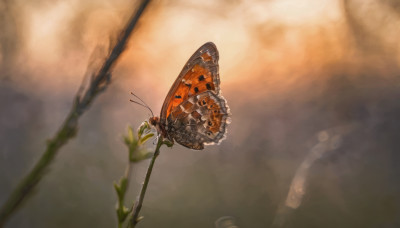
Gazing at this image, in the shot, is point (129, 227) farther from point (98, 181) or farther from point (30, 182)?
point (98, 181)

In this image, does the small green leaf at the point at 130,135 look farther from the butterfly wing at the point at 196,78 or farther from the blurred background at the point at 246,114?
the blurred background at the point at 246,114

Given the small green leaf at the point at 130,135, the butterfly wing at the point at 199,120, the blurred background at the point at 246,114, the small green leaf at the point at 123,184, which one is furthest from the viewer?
the blurred background at the point at 246,114

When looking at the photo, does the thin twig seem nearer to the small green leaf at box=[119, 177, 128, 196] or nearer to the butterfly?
the small green leaf at box=[119, 177, 128, 196]

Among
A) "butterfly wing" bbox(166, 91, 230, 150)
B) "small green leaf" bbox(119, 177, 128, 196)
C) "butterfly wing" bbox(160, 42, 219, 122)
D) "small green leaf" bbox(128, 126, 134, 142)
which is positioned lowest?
"small green leaf" bbox(119, 177, 128, 196)

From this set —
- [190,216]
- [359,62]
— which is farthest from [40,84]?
[359,62]

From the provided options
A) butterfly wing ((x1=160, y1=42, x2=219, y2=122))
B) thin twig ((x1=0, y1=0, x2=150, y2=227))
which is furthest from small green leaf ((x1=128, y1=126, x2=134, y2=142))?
butterfly wing ((x1=160, y1=42, x2=219, y2=122))

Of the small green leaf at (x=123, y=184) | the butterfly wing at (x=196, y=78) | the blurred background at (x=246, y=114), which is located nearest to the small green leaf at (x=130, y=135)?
the small green leaf at (x=123, y=184)
